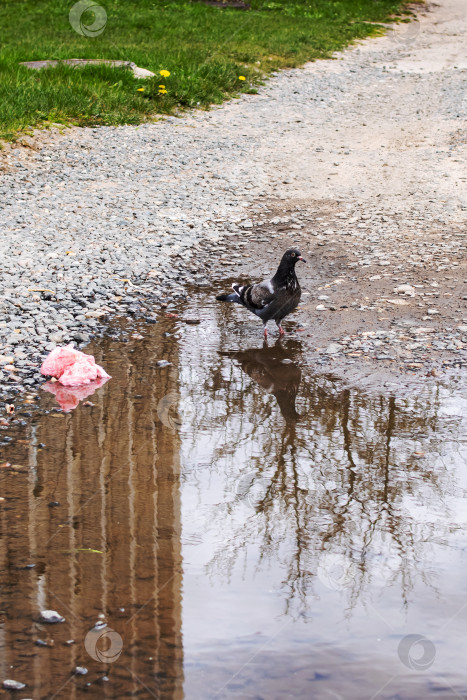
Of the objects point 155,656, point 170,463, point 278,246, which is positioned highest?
point 278,246

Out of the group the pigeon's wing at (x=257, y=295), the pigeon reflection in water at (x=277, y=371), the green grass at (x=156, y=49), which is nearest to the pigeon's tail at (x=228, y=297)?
the pigeon's wing at (x=257, y=295)

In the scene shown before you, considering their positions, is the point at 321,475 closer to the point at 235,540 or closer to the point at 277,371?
the point at 235,540

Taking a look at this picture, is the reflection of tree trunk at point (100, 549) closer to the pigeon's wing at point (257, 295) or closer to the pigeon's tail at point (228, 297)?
the pigeon's wing at point (257, 295)

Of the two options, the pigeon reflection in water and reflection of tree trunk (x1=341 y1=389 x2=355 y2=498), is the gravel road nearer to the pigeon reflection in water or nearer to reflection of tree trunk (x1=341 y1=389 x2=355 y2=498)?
the pigeon reflection in water

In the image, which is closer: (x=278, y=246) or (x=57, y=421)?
(x=57, y=421)

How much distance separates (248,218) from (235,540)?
20.6ft

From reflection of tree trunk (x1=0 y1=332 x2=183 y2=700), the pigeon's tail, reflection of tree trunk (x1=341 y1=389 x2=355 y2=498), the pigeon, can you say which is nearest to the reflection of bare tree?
reflection of tree trunk (x1=341 y1=389 x2=355 y2=498)

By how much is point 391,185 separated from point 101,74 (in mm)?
6820

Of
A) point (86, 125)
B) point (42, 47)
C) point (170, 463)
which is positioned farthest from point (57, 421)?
point (42, 47)

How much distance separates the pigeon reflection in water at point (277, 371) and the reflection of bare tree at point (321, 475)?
0.7 inches

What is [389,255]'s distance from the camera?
29.1 feet

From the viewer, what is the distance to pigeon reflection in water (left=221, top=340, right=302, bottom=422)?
242 inches

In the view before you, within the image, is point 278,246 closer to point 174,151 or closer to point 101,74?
point 174,151

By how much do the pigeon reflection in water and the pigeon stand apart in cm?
32
